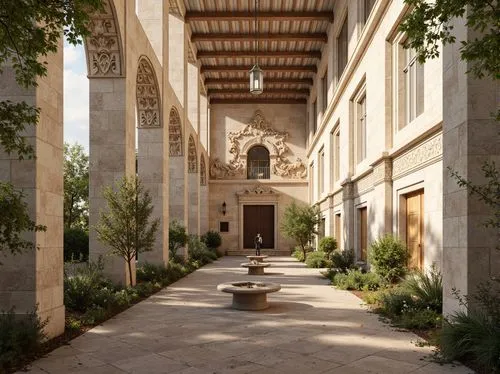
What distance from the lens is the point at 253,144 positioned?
33.3m

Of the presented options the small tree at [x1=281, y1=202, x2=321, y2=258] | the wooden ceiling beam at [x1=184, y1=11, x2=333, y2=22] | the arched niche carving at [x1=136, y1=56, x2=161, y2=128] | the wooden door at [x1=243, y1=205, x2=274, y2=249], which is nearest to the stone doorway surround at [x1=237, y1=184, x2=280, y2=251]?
the wooden door at [x1=243, y1=205, x2=274, y2=249]

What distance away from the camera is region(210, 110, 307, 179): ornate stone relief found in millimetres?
33156

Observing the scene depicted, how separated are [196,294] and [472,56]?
9.40 metres

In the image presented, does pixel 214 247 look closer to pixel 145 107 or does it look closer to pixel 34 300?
pixel 145 107

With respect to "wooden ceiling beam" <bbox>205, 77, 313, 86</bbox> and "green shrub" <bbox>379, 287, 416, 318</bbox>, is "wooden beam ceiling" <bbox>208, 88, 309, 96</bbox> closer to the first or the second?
"wooden ceiling beam" <bbox>205, 77, 313, 86</bbox>

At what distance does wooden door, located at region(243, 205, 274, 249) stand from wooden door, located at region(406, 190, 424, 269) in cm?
2117

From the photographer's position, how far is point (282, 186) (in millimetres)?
33156

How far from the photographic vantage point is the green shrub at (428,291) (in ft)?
26.9

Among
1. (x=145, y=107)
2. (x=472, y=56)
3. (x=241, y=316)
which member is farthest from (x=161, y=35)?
(x=472, y=56)

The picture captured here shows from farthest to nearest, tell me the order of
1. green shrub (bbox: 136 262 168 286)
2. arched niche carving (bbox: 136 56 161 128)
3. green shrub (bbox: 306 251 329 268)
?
green shrub (bbox: 306 251 329 268) < arched niche carving (bbox: 136 56 161 128) < green shrub (bbox: 136 262 168 286)

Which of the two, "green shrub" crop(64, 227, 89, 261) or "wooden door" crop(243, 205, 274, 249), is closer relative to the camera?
"green shrub" crop(64, 227, 89, 261)

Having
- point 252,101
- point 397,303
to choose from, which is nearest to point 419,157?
point 397,303

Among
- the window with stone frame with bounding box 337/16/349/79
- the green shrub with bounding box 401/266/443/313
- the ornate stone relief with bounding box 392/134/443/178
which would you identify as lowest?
the green shrub with bounding box 401/266/443/313

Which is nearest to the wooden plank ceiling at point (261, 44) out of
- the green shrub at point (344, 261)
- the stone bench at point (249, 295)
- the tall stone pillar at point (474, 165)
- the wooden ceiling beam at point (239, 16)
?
the wooden ceiling beam at point (239, 16)
